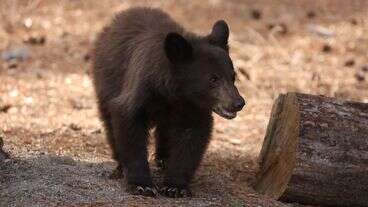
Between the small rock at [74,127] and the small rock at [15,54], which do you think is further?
the small rock at [15,54]

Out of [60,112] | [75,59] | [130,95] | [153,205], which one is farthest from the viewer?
[75,59]

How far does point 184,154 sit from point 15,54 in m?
5.50

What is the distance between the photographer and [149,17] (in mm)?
6492

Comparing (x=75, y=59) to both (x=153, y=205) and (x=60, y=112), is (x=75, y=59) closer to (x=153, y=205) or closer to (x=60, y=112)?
(x=60, y=112)

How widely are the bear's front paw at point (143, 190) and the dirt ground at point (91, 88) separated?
81 millimetres

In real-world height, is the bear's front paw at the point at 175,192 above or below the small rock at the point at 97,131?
above

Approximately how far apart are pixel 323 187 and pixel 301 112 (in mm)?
564

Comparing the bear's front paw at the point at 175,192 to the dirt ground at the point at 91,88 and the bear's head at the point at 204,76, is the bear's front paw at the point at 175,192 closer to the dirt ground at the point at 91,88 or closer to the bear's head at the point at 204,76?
the dirt ground at the point at 91,88

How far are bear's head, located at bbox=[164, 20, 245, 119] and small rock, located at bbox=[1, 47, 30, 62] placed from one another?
18.2 ft

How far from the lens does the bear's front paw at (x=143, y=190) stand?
5676 mm

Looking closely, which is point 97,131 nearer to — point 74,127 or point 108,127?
point 74,127

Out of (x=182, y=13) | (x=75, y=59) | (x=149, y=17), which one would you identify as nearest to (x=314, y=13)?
(x=182, y=13)

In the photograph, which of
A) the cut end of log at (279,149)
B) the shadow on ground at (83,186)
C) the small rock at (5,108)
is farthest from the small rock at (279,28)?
A: the cut end of log at (279,149)

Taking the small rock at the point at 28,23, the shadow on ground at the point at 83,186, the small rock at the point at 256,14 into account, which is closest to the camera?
the shadow on ground at the point at 83,186
